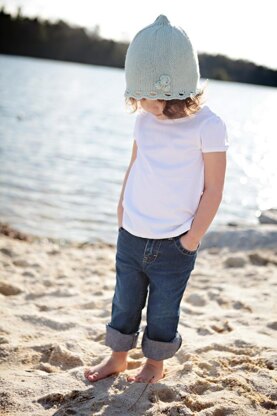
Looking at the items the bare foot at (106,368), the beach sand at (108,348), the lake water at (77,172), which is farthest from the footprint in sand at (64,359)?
the lake water at (77,172)

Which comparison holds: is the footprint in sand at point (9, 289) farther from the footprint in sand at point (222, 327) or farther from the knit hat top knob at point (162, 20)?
the knit hat top knob at point (162, 20)

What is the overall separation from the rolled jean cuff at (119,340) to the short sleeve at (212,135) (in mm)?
932

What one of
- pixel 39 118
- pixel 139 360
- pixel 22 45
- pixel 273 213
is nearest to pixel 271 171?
pixel 273 213

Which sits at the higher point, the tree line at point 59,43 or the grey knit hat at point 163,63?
the tree line at point 59,43

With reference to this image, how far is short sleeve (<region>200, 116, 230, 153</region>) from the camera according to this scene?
6.68 ft

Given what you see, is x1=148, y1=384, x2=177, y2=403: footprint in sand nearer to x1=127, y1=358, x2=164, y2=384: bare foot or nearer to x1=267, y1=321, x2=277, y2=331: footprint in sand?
x1=127, y1=358, x2=164, y2=384: bare foot

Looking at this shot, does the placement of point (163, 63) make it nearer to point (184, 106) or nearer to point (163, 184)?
point (184, 106)

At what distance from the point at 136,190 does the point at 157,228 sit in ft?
0.65

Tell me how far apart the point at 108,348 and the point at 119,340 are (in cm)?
40

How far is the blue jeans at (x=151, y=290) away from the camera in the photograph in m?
2.15

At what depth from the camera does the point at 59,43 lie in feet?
222

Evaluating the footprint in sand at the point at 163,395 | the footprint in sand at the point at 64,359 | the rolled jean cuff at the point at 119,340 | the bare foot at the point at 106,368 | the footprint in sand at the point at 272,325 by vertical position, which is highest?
the rolled jean cuff at the point at 119,340

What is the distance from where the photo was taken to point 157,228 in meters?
2.14

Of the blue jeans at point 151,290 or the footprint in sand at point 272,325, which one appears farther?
the footprint in sand at point 272,325
